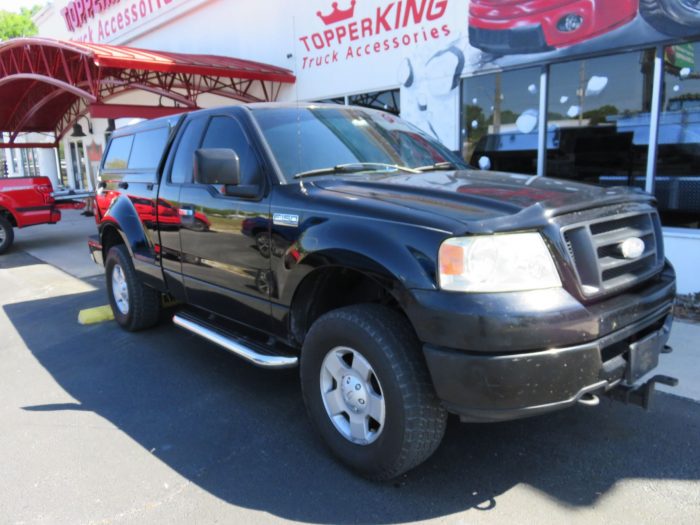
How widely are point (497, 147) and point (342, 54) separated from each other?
3542mm

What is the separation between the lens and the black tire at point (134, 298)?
5176 mm

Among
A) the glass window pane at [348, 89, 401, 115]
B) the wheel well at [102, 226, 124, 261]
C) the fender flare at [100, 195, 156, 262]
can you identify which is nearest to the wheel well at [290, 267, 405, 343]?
the fender flare at [100, 195, 156, 262]

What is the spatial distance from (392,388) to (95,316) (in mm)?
4577

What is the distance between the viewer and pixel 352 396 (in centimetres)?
281

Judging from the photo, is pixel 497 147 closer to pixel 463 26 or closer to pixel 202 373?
pixel 463 26

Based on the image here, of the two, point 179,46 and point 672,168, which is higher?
point 179,46

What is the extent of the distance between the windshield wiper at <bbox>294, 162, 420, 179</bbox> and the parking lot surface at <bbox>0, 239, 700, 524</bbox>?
5.09ft

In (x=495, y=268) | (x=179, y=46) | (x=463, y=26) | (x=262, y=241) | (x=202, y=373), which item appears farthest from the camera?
(x=179, y=46)

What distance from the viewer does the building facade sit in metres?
5.97

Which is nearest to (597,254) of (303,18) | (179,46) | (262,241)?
(262,241)

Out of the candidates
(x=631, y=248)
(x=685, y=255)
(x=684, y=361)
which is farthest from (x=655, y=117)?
(x=631, y=248)

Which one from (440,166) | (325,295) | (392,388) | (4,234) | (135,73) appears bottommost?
(4,234)

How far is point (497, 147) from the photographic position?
7891mm

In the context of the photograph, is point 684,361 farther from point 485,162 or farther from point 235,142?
point 485,162
